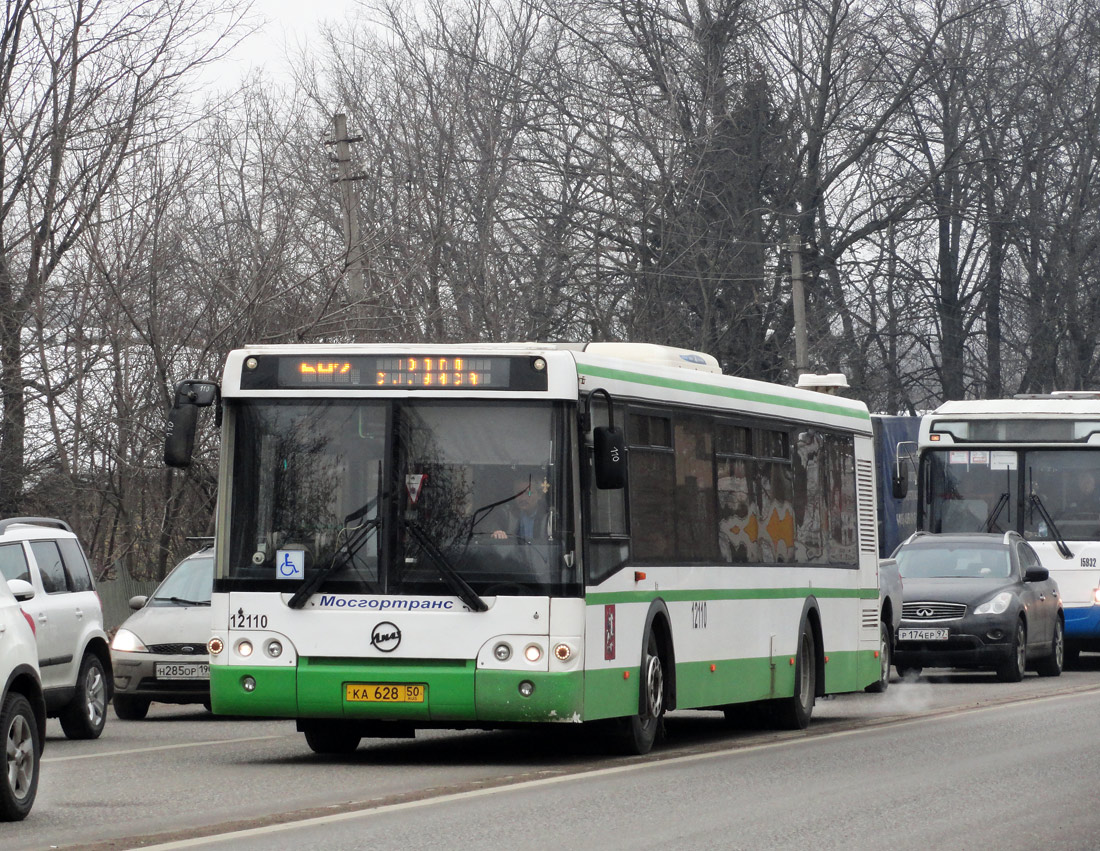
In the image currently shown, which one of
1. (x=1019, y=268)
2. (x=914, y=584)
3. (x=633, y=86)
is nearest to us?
(x=914, y=584)

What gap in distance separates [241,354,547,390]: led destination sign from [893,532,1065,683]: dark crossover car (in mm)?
11804

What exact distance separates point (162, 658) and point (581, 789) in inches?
295

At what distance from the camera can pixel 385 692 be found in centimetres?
1262

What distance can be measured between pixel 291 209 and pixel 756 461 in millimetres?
13202

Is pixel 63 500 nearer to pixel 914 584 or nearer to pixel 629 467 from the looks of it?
pixel 914 584

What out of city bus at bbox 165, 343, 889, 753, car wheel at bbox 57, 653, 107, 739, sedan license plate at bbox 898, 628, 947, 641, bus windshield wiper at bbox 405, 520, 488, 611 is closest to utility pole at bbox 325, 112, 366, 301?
sedan license plate at bbox 898, 628, 947, 641

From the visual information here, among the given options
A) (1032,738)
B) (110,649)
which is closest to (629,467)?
(1032,738)

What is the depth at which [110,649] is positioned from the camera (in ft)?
56.3

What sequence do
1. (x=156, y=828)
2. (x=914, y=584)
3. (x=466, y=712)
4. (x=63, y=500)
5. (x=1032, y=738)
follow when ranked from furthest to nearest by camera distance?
1. (x=63, y=500)
2. (x=914, y=584)
3. (x=1032, y=738)
4. (x=466, y=712)
5. (x=156, y=828)

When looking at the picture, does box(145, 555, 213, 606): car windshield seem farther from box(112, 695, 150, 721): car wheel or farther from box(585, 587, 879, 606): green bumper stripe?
box(585, 587, 879, 606): green bumper stripe

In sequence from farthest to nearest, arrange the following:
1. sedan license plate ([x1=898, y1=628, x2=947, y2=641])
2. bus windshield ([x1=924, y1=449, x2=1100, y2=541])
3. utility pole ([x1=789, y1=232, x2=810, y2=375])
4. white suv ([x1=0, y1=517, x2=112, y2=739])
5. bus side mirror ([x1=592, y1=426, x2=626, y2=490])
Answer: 1. utility pole ([x1=789, y1=232, x2=810, y2=375])
2. bus windshield ([x1=924, y1=449, x2=1100, y2=541])
3. sedan license plate ([x1=898, y1=628, x2=947, y2=641])
4. white suv ([x1=0, y1=517, x2=112, y2=739])
5. bus side mirror ([x1=592, y1=426, x2=626, y2=490])

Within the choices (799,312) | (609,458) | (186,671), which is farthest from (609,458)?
(799,312)

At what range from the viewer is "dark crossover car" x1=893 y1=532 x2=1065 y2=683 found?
23266 millimetres

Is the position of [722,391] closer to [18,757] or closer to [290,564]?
[290,564]
